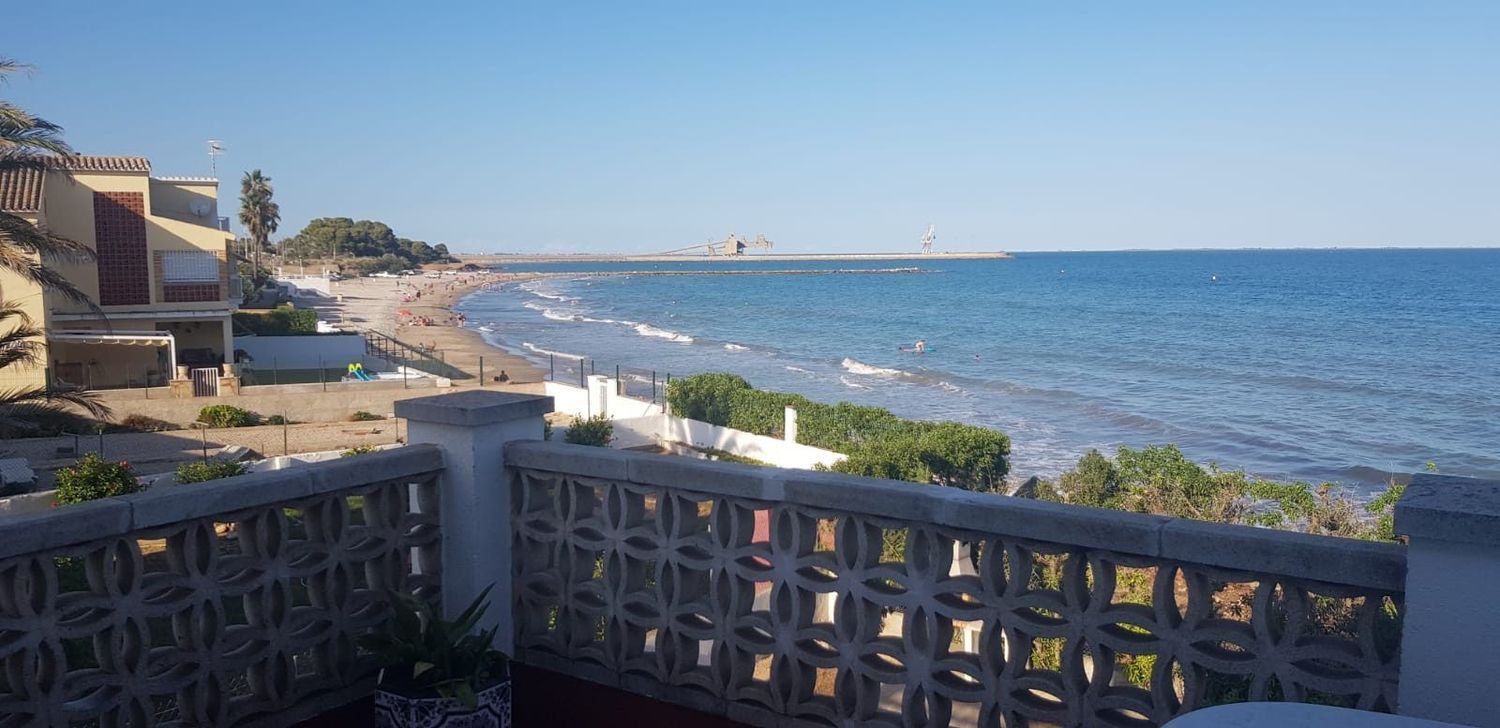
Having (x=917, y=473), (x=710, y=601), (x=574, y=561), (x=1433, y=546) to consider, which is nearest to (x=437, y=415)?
(x=574, y=561)

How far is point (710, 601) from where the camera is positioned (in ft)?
14.6

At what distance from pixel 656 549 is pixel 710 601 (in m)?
0.32

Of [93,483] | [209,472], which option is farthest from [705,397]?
[93,483]

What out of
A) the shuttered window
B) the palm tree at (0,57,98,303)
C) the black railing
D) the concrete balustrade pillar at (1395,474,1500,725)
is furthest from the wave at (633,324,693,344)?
the concrete balustrade pillar at (1395,474,1500,725)

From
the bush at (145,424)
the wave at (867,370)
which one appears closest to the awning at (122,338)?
the bush at (145,424)

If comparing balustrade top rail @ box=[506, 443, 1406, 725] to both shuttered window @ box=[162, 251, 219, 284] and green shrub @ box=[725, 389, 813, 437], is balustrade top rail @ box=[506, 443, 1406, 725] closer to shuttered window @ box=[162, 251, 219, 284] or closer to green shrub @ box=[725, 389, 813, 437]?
green shrub @ box=[725, 389, 813, 437]

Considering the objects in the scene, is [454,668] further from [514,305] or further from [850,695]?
[514,305]

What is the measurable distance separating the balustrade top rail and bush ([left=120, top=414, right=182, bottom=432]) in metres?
28.9

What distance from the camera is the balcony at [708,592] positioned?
3.15 meters

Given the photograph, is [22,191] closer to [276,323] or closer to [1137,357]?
[276,323]

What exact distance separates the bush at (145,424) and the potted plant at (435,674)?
29211 millimetres

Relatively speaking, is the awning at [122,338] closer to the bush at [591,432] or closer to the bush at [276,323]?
the bush at [276,323]

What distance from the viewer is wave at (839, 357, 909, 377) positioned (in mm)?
56812

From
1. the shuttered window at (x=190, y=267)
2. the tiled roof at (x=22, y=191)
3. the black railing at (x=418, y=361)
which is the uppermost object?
the tiled roof at (x=22, y=191)
